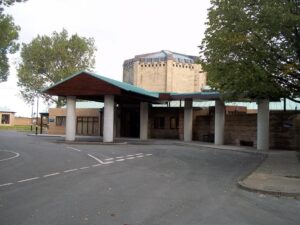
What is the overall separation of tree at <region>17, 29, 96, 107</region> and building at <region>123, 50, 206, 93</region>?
25.6ft

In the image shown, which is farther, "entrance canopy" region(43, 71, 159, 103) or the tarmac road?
"entrance canopy" region(43, 71, 159, 103)

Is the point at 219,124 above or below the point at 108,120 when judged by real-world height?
below

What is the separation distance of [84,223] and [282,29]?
1257cm

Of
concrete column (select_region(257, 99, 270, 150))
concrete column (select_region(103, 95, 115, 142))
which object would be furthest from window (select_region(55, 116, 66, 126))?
concrete column (select_region(257, 99, 270, 150))

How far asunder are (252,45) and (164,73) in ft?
148

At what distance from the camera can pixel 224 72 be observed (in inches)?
745

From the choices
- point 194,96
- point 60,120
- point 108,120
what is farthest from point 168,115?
point 60,120

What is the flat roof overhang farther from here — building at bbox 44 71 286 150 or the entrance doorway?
the entrance doorway

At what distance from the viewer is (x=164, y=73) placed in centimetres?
6300

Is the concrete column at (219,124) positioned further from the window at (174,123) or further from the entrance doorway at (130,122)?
the entrance doorway at (130,122)

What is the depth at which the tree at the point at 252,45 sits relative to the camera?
16984 millimetres

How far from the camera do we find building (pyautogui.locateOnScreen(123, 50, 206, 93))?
207 ft

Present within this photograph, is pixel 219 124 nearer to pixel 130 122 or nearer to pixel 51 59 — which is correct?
pixel 130 122

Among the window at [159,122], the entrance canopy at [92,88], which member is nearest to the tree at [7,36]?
the entrance canopy at [92,88]
